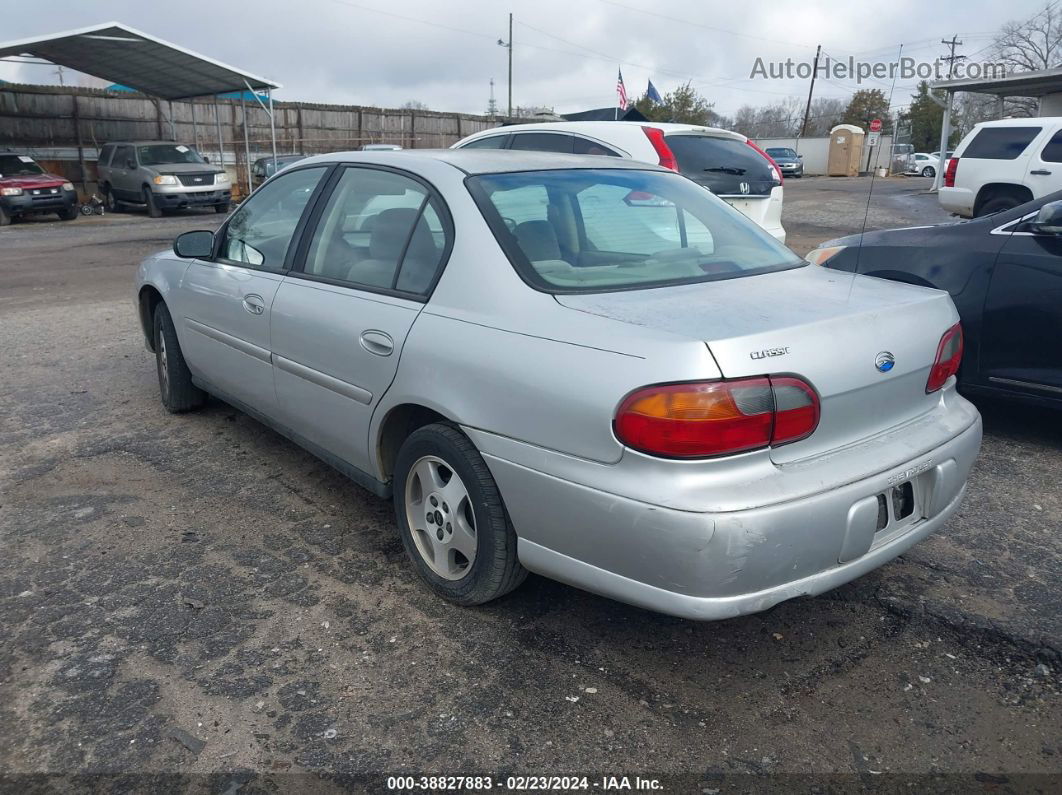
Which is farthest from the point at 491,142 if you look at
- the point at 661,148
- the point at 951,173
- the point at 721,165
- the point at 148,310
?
the point at 951,173

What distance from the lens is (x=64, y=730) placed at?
8.29 ft

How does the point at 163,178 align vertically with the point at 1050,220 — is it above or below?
below

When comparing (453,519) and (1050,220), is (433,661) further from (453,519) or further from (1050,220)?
(1050,220)

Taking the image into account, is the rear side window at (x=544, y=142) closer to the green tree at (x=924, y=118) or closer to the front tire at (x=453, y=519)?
the front tire at (x=453, y=519)

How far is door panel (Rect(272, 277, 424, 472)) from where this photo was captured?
3.19m

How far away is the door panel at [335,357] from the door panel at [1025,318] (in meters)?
3.29

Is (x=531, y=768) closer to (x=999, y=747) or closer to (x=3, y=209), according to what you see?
(x=999, y=747)

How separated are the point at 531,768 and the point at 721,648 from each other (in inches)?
34.2

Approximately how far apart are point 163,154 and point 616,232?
66.2ft

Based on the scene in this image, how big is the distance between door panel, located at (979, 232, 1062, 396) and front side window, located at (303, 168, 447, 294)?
319 cm

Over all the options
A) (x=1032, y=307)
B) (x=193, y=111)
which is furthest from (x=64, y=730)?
(x=193, y=111)

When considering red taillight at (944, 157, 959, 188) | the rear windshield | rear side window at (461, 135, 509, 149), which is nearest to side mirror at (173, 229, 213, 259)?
the rear windshield

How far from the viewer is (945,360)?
9.81 feet

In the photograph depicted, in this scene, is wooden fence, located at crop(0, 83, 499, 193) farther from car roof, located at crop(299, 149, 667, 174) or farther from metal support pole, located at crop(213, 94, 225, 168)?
car roof, located at crop(299, 149, 667, 174)
